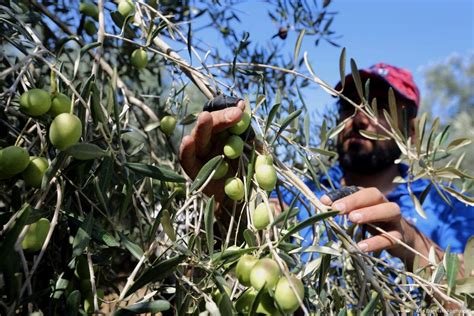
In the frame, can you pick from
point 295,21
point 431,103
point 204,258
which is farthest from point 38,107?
point 431,103

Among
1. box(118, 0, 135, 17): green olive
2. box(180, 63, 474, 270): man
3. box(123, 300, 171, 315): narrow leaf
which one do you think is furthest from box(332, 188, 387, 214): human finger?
box(118, 0, 135, 17): green olive

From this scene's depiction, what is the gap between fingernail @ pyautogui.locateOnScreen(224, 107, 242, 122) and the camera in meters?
0.87

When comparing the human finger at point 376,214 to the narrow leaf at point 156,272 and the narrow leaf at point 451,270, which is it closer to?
the narrow leaf at point 451,270

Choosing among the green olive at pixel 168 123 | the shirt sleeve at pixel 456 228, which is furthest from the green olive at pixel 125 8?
the shirt sleeve at pixel 456 228

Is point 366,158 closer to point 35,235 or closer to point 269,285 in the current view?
point 269,285

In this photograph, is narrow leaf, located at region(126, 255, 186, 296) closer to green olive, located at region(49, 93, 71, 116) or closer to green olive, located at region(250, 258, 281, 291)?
green olive, located at region(250, 258, 281, 291)

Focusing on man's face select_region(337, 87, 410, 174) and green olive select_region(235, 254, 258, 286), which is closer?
green olive select_region(235, 254, 258, 286)

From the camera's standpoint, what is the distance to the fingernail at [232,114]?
871 millimetres

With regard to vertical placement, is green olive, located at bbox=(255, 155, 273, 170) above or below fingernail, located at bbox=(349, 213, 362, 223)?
above

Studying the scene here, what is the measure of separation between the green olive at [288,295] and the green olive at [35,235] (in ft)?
1.14

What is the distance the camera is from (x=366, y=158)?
267 centimetres

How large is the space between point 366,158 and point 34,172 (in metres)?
2.23

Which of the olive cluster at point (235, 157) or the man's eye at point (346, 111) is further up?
the olive cluster at point (235, 157)

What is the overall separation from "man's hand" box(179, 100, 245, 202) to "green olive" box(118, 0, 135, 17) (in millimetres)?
348
